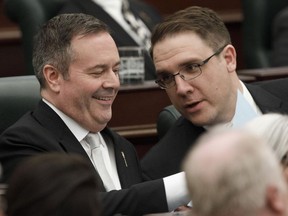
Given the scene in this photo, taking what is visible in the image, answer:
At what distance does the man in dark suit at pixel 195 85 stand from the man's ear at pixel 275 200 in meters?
1.85

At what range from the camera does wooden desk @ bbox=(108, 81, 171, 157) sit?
4.88m

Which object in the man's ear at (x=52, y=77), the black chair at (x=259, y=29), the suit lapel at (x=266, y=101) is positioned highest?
the man's ear at (x=52, y=77)

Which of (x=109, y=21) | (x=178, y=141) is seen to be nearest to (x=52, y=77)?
(x=178, y=141)

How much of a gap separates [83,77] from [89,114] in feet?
0.43

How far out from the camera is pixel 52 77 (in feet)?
12.2

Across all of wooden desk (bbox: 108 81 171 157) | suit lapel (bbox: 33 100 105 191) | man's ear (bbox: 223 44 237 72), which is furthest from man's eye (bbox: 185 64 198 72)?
wooden desk (bbox: 108 81 171 157)

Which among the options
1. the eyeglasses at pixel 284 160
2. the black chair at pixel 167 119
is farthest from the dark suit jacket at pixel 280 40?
the eyeglasses at pixel 284 160

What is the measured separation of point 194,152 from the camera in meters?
2.02

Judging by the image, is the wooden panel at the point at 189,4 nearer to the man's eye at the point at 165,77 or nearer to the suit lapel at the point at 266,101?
the suit lapel at the point at 266,101

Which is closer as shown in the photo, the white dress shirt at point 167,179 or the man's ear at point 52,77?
the white dress shirt at point 167,179

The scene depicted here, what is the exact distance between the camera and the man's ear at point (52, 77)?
12.2 ft

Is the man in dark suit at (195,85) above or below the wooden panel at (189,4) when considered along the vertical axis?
A: above

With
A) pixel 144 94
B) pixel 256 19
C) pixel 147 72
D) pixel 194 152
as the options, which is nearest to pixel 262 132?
pixel 194 152

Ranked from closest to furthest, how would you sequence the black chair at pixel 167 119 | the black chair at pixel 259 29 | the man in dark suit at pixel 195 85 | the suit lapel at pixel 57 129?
the suit lapel at pixel 57 129, the man in dark suit at pixel 195 85, the black chair at pixel 167 119, the black chair at pixel 259 29
